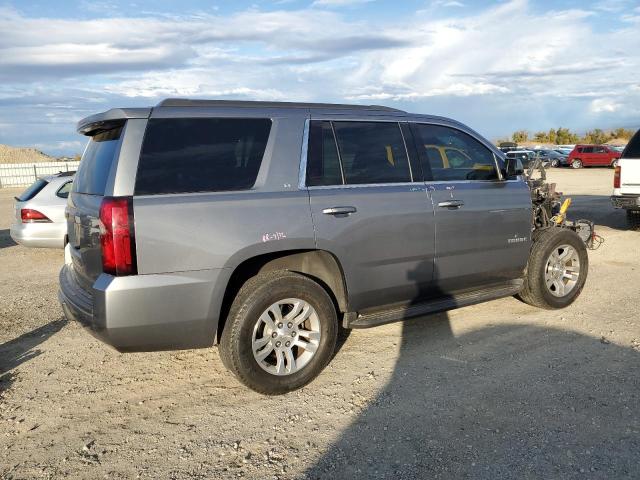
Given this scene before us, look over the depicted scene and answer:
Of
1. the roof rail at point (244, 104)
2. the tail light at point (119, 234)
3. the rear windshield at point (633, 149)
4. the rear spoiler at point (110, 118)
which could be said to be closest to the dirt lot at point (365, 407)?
the tail light at point (119, 234)

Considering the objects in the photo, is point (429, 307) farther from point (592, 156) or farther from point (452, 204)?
point (592, 156)

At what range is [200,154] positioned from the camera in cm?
399

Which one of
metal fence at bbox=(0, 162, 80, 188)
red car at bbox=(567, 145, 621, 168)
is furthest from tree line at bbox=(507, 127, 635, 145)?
metal fence at bbox=(0, 162, 80, 188)

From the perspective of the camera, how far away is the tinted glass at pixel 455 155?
5.11 metres

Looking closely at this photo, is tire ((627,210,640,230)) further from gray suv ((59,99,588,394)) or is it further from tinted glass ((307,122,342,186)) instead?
tinted glass ((307,122,342,186))

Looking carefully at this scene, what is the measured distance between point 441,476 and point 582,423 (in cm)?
115

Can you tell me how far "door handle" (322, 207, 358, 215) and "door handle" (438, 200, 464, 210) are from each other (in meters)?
0.93

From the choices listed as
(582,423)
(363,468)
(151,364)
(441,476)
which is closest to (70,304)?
(151,364)

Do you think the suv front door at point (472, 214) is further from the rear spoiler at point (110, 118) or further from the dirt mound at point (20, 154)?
the dirt mound at point (20, 154)

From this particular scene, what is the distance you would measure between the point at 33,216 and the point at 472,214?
669 cm

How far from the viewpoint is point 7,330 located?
5.85 meters

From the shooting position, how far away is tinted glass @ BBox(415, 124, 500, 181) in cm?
511

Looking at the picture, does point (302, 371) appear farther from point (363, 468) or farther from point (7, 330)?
point (7, 330)

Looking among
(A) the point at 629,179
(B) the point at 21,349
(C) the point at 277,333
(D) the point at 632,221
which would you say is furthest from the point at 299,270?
(D) the point at 632,221
